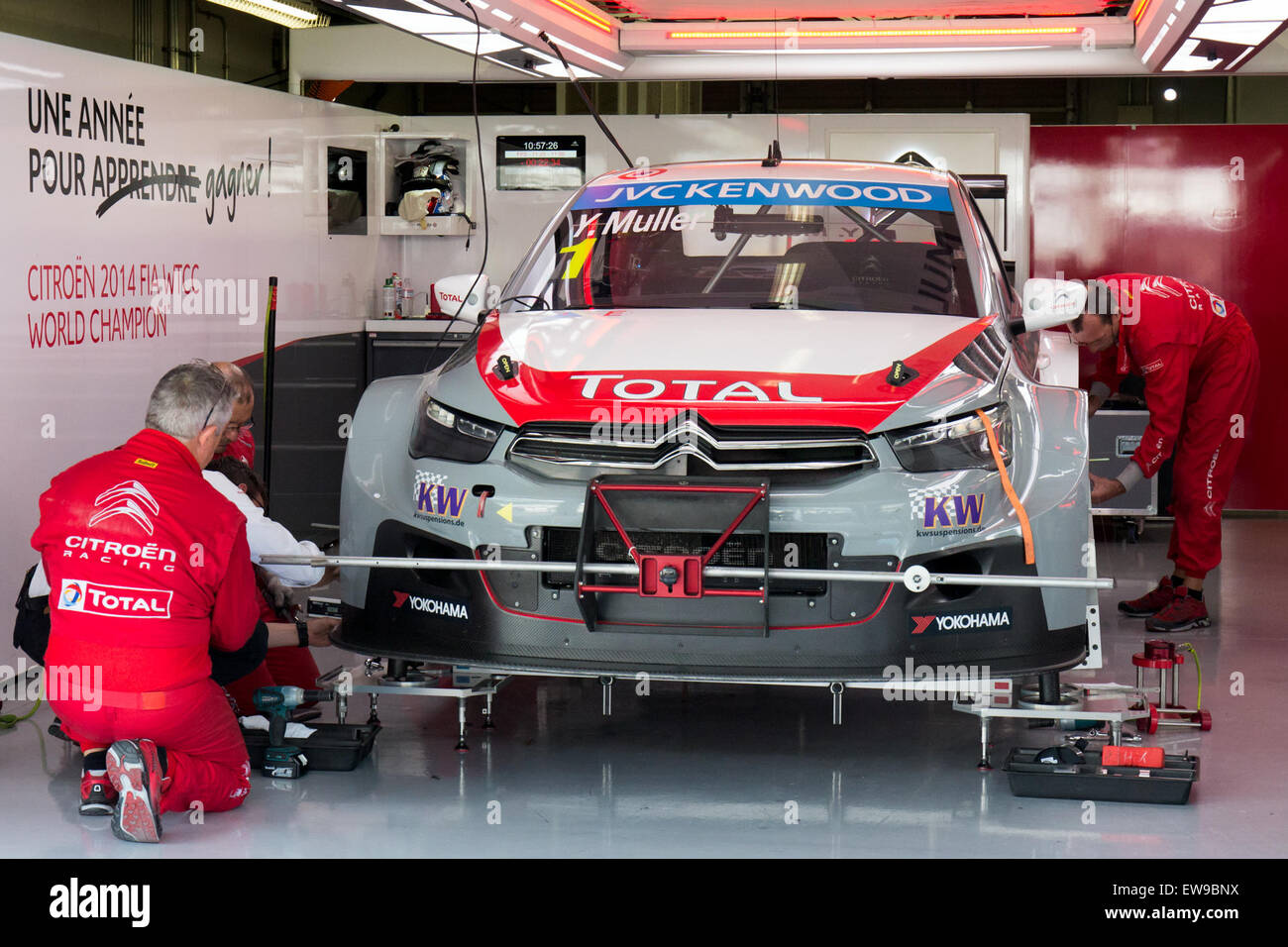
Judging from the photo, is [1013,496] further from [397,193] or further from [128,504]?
[397,193]

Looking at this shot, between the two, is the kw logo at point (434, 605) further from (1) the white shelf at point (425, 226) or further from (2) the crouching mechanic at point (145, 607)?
(1) the white shelf at point (425, 226)

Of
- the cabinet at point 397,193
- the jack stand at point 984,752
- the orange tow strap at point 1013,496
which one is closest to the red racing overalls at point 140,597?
the orange tow strap at point 1013,496

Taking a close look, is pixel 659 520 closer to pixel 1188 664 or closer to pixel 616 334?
pixel 616 334

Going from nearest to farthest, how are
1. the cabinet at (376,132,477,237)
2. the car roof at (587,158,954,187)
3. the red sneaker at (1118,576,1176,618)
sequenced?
the car roof at (587,158,954,187) < the red sneaker at (1118,576,1176,618) < the cabinet at (376,132,477,237)

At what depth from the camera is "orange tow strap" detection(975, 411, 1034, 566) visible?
12.4 ft

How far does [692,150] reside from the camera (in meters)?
10.2

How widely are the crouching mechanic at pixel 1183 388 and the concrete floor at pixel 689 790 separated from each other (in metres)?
1.18

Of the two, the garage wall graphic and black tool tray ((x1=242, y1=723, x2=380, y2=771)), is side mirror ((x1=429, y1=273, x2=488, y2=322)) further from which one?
the garage wall graphic

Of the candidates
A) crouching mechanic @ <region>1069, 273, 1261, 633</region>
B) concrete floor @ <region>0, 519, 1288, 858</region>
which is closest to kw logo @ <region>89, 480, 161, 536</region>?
concrete floor @ <region>0, 519, 1288, 858</region>

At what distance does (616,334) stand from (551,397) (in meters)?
0.41

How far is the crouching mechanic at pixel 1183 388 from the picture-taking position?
20.5 feet

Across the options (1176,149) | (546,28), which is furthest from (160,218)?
(1176,149)

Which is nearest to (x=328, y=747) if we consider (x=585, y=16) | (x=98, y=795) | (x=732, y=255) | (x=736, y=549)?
(x=98, y=795)

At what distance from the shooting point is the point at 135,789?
139 inches
